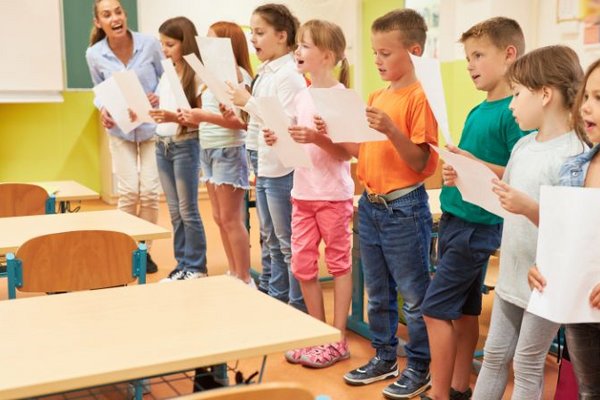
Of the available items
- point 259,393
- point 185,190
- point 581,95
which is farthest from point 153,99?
point 259,393

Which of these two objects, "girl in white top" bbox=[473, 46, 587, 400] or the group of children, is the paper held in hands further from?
"girl in white top" bbox=[473, 46, 587, 400]

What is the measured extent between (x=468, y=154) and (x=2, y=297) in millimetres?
3061

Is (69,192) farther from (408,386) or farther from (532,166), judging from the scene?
(532,166)

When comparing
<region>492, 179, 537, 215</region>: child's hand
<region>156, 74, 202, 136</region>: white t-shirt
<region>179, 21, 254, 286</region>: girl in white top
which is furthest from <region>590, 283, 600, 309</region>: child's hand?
<region>156, 74, 202, 136</region>: white t-shirt

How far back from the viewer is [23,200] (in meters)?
3.35

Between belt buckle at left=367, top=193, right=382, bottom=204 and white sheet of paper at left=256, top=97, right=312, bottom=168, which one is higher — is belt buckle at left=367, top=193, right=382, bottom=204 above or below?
below

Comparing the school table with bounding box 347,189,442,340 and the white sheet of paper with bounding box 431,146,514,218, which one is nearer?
the white sheet of paper with bounding box 431,146,514,218

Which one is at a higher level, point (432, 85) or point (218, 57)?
point (218, 57)

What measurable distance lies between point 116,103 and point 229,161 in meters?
0.73

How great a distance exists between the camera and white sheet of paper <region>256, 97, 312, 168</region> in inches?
107

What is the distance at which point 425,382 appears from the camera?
2.68 m

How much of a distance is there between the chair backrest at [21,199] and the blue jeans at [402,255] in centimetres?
159

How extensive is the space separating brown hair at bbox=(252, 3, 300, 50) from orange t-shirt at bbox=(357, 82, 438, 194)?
0.81 m

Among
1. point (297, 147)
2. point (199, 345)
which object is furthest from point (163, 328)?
point (297, 147)
